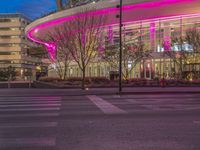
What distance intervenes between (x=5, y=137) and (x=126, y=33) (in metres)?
47.6

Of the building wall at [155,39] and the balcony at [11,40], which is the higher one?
the balcony at [11,40]

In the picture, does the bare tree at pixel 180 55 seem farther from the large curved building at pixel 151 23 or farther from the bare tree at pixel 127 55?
the bare tree at pixel 127 55

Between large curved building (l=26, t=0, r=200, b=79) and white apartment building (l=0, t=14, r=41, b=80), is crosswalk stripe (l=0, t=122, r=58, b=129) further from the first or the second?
white apartment building (l=0, t=14, r=41, b=80)

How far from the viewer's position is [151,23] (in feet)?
179

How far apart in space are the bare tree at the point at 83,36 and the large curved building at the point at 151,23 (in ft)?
14.3

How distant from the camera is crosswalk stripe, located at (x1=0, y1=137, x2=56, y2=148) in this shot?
8590 millimetres

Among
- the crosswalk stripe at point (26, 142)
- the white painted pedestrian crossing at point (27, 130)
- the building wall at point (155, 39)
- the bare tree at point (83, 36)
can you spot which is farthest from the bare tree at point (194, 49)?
the crosswalk stripe at point (26, 142)

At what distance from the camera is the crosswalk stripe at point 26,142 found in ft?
28.2

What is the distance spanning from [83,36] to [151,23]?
18.2 meters

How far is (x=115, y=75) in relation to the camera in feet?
163

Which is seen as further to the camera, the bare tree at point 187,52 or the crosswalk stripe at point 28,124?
the bare tree at point 187,52

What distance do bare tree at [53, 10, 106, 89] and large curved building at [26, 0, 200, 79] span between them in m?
4.36

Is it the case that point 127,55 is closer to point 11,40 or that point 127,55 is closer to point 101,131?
point 101,131

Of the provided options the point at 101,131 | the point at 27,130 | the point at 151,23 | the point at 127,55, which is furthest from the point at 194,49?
the point at 27,130
